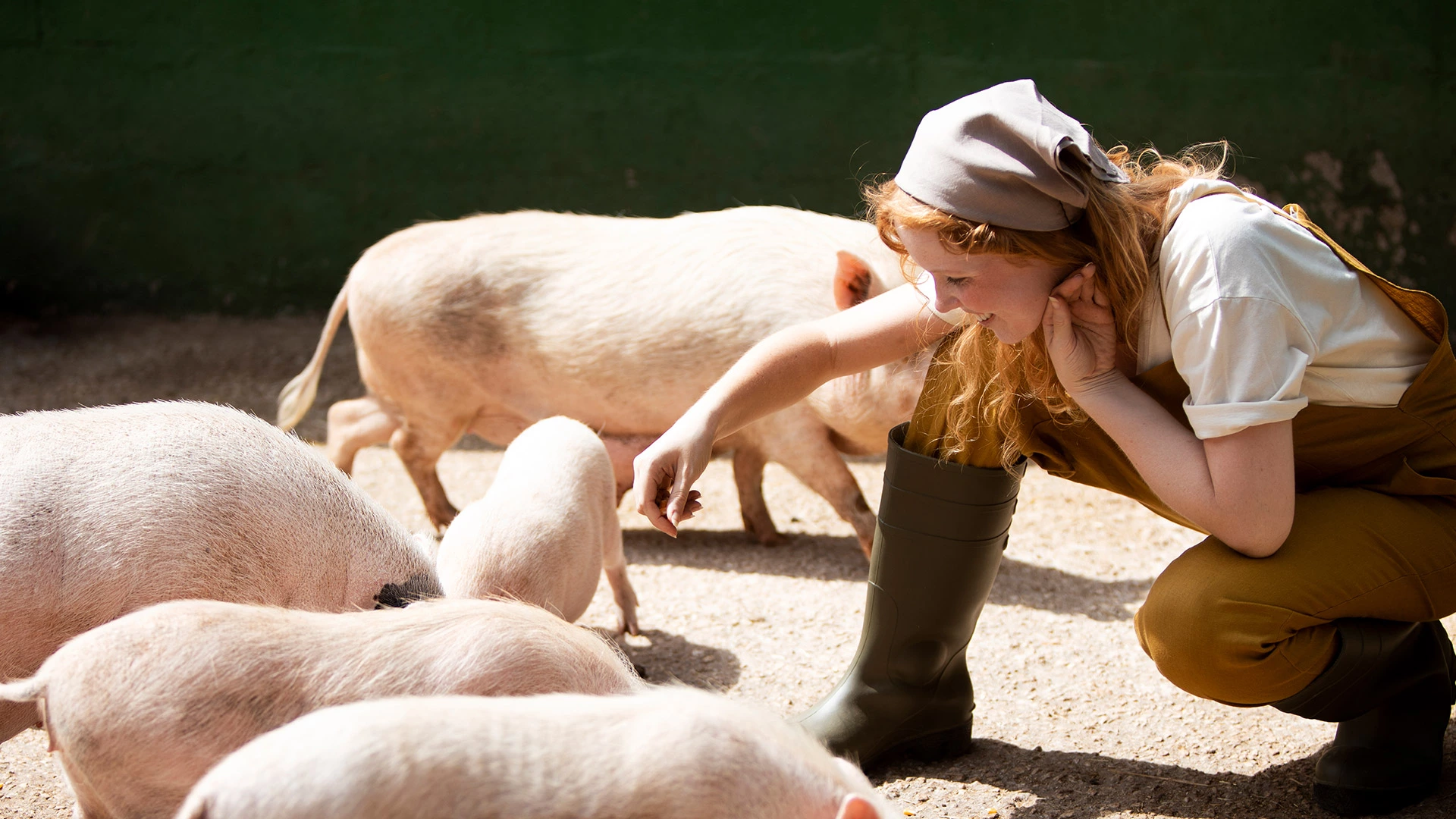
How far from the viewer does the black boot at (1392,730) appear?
189 centimetres

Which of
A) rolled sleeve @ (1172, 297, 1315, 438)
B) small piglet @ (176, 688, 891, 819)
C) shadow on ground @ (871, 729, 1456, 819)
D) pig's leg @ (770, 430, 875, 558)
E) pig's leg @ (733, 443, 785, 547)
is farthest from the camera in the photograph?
pig's leg @ (733, 443, 785, 547)

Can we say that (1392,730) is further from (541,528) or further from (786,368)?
(541,528)

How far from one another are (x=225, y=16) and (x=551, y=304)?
3.18 m

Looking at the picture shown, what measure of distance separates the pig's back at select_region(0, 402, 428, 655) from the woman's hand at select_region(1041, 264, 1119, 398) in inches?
40.9

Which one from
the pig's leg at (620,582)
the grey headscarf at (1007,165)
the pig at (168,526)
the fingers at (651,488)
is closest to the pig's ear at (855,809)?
the fingers at (651,488)

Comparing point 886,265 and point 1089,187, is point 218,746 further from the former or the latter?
point 886,265

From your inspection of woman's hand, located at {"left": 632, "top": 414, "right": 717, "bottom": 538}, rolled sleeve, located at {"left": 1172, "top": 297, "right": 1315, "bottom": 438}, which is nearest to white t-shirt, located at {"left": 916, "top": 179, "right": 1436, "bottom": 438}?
rolled sleeve, located at {"left": 1172, "top": 297, "right": 1315, "bottom": 438}

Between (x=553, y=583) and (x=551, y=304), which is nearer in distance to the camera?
(x=553, y=583)

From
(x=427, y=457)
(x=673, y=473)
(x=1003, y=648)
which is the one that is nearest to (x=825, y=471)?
(x=1003, y=648)

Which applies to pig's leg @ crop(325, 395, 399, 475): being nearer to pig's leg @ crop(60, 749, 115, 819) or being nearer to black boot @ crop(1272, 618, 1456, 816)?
pig's leg @ crop(60, 749, 115, 819)

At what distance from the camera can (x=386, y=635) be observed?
1.50 m

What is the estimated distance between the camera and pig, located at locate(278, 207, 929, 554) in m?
3.46

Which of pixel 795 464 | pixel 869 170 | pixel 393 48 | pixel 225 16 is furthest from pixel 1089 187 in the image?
pixel 225 16

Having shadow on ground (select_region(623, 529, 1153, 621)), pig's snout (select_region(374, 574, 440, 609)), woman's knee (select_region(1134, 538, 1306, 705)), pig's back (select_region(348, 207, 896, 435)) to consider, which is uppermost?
woman's knee (select_region(1134, 538, 1306, 705))
